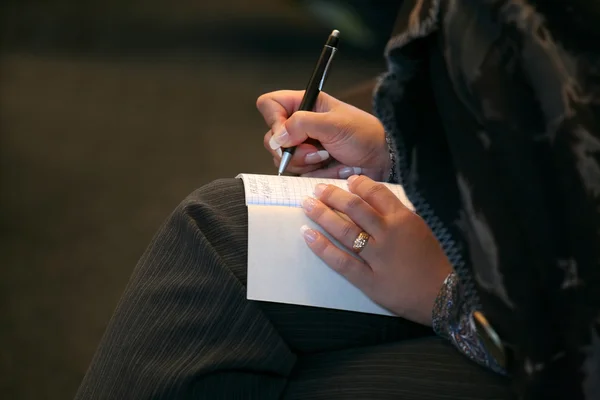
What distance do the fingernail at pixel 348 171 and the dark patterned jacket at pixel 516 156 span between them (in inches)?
13.5

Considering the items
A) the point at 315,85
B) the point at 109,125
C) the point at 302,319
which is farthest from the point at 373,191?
the point at 109,125

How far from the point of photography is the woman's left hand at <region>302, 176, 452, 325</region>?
1.79ft

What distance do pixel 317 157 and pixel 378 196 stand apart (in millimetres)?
215

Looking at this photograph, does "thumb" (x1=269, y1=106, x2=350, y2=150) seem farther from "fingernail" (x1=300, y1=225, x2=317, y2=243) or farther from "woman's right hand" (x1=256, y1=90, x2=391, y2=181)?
"fingernail" (x1=300, y1=225, x2=317, y2=243)

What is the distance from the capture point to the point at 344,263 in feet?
1.83

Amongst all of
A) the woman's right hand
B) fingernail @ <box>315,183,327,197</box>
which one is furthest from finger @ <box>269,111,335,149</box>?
fingernail @ <box>315,183,327,197</box>

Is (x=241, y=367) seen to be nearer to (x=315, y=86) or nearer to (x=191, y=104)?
(x=315, y=86)

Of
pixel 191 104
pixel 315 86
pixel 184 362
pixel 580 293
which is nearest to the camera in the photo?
pixel 580 293

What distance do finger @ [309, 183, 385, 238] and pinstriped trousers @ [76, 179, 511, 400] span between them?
7cm

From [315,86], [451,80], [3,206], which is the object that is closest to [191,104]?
[3,206]

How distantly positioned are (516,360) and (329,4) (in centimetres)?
225

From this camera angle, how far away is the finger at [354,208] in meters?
0.56

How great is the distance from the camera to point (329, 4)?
8.20ft

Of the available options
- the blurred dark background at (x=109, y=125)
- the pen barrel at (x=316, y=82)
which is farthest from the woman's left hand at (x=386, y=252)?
the blurred dark background at (x=109, y=125)
